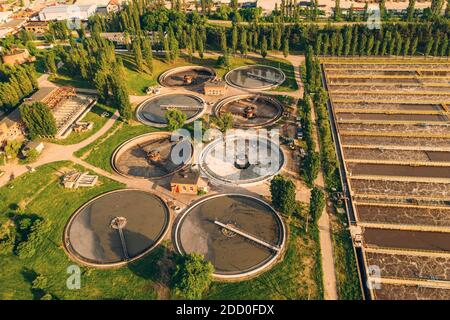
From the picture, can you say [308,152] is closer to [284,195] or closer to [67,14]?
[284,195]

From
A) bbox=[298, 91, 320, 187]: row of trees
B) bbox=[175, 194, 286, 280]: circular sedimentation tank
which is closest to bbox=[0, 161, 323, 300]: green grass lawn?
bbox=[175, 194, 286, 280]: circular sedimentation tank

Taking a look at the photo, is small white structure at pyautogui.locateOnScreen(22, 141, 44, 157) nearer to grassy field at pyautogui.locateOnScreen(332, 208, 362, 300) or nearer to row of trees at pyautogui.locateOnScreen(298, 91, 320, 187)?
row of trees at pyautogui.locateOnScreen(298, 91, 320, 187)

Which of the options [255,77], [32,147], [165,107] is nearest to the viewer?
[32,147]

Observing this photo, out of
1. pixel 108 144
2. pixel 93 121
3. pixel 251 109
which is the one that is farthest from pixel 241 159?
pixel 93 121

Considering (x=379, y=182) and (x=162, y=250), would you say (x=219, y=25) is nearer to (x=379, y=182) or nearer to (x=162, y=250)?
(x=379, y=182)

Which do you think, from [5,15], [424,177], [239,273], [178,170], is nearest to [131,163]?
[178,170]

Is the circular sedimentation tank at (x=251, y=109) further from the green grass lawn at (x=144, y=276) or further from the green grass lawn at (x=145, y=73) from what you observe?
the green grass lawn at (x=144, y=276)
